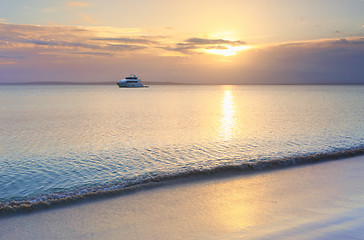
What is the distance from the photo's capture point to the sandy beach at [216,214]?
608cm

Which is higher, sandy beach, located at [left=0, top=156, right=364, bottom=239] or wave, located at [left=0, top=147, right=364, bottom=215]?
sandy beach, located at [left=0, top=156, right=364, bottom=239]

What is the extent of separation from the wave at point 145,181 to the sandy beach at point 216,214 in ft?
1.38

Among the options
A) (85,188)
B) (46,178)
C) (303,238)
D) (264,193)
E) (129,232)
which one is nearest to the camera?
(303,238)

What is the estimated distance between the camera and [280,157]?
551 inches

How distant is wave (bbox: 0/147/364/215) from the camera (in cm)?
807

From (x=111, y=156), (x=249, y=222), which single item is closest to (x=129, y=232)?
(x=249, y=222)

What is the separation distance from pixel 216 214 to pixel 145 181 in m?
3.74

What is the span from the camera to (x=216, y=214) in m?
7.09

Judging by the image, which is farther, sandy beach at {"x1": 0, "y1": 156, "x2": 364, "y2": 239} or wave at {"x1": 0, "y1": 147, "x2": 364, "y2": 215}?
wave at {"x1": 0, "y1": 147, "x2": 364, "y2": 215}

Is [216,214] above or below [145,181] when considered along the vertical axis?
above

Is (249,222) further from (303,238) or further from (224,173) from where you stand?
(224,173)

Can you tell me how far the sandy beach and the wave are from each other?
0.42m

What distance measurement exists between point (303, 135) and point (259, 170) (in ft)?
35.5

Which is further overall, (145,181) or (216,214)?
(145,181)
